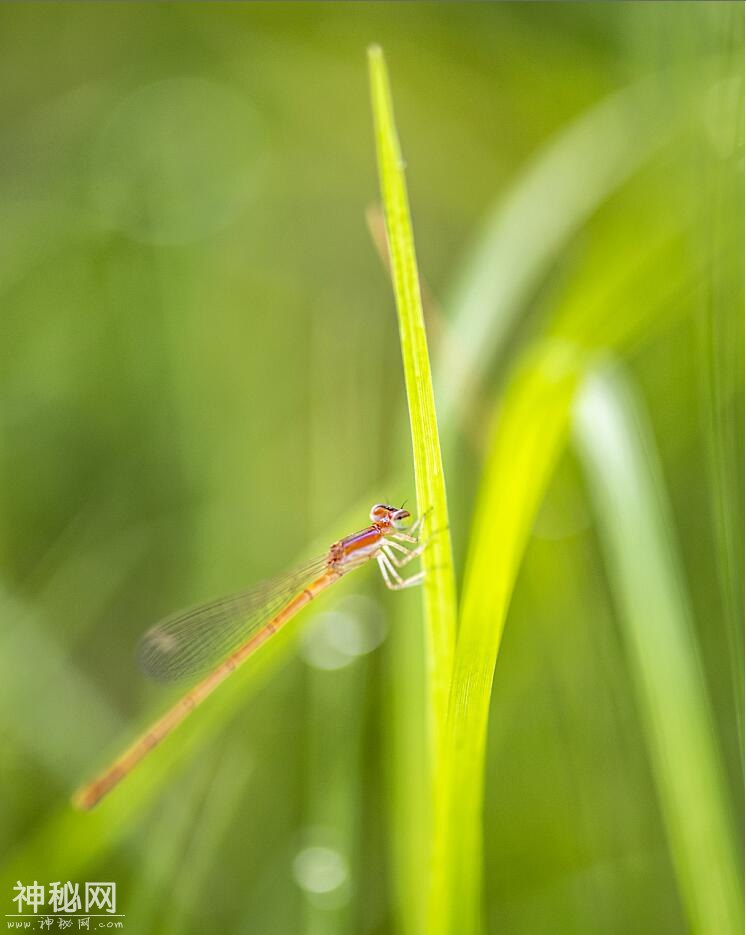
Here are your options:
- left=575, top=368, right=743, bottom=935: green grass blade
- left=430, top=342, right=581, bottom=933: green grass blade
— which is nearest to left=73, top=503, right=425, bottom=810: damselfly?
left=430, top=342, right=581, bottom=933: green grass blade

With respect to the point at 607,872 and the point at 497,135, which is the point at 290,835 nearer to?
the point at 607,872

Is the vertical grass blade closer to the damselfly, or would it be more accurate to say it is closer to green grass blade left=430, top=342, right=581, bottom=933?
green grass blade left=430, top=342, right=581, bottom=933

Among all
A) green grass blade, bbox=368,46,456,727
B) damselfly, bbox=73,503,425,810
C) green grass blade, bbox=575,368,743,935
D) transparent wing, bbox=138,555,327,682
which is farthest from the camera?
transparent wing, bbox=138,555,327,682

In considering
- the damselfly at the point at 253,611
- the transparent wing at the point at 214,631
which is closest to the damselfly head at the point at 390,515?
the damselfly at the point at 253,611

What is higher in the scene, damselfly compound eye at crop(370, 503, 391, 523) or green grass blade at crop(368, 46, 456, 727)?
damselfly compound eye at crop(370, 503, 391, 523)

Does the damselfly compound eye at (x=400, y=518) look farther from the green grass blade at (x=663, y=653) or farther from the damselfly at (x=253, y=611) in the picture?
the green grass blade at (x=663, y=653)

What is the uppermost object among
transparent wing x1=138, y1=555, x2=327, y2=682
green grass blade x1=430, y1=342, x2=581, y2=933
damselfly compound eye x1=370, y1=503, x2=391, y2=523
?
damselfly compound eye x1=370, y1=503, x2=391, y2=523

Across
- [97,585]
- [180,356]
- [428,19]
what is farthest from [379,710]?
[428,19]

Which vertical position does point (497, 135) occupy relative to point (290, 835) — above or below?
above
